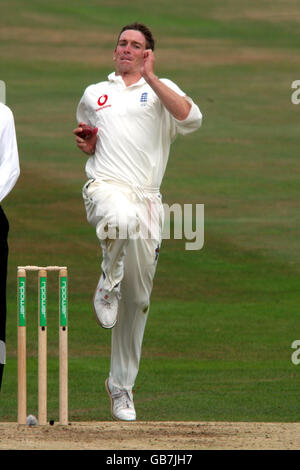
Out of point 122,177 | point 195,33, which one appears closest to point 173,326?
point 122,177

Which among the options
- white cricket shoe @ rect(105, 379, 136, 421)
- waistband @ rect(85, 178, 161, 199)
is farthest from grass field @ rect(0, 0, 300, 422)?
waistband @ rect(85, 178, 161, 199)

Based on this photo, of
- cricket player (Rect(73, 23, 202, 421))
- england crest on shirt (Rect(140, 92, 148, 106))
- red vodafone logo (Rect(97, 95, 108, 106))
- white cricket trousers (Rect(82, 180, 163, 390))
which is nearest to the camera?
white cricket trousers (Rect(82, 180, 163, 390))

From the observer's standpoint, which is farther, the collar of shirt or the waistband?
the collar of shirt

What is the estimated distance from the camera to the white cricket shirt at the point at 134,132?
759 cm

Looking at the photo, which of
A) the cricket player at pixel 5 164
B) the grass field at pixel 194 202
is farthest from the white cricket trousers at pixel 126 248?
the grass field at pixel 194 202

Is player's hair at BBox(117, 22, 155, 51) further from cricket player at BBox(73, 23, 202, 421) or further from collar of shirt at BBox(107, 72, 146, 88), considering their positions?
collar of shirt at BBox(107, 72, 146, 88)

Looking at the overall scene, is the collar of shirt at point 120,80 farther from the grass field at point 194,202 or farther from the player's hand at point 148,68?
the grass field at point 194,202

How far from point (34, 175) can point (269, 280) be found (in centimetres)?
577

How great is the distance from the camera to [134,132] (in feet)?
25.0

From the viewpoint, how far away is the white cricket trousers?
7328mm

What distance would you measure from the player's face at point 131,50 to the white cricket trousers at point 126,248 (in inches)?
28.8

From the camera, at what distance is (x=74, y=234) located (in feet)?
55.4

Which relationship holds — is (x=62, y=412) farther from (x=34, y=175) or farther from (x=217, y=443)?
(x=34, y=175)

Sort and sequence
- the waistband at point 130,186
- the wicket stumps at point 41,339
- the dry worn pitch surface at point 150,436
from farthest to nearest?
the waistband at point 130,186
the wicket stumps at point 41,339
the dry worn pitch surface at point 150,436
